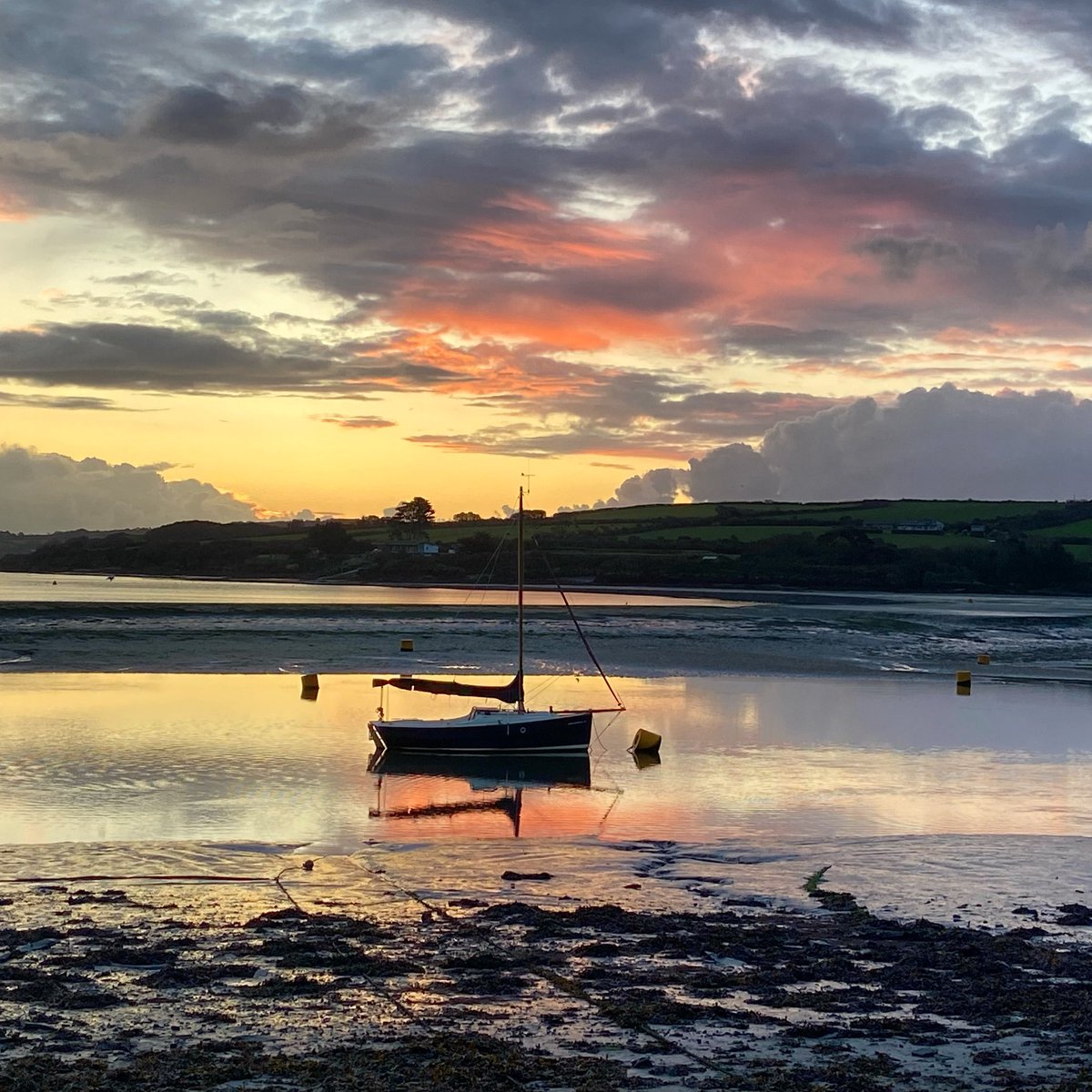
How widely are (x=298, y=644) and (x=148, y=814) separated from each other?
38735mm

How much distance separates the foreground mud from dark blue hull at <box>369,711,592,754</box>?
14.2 meters

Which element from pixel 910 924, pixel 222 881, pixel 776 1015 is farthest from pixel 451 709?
pixel 776 1015

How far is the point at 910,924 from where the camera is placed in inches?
592

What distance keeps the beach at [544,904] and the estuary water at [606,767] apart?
147mm

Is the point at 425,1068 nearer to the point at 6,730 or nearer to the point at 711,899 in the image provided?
the point at 711,899

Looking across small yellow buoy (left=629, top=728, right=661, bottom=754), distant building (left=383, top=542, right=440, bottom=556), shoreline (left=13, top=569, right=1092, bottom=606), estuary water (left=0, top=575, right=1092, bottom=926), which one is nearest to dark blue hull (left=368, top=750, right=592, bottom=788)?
estuary water (left=0, top=575, right=1092, bottom=926)

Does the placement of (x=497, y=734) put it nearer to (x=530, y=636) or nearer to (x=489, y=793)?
(x=489, y=793)

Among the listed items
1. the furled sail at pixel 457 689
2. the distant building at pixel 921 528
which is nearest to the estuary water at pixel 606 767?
the furled sail at pixel 457 689

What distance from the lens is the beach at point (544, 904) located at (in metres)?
10.5

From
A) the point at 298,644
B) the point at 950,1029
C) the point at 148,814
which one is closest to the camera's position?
the point at 950,1029

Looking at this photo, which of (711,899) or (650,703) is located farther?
(650,703)

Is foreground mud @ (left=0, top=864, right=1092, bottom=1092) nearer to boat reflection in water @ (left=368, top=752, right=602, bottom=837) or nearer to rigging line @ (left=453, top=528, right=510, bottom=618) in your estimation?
boat reflection in water @ (left=368, top=752, right=602, bottom=837)

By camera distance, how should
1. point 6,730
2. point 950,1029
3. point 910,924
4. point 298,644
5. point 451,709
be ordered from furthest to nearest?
point 298,644
point 451,709
point 6,730
point 910,924
point 950,1029

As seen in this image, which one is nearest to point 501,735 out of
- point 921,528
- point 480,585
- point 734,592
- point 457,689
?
point 457,689
